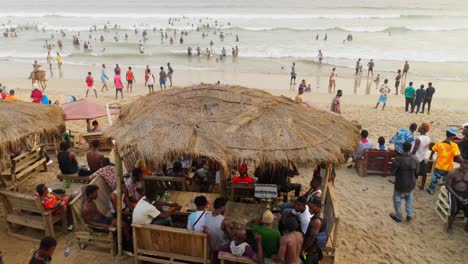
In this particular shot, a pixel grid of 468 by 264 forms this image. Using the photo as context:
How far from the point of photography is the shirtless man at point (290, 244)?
461 cm

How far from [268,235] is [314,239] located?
32.0 inches

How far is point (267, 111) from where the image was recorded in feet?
20.1

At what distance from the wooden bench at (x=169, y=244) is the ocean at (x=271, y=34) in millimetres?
22800

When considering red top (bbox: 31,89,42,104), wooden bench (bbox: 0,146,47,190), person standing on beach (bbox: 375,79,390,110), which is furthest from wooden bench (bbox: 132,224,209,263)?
person standing on beach (bbox: 375,79,390,110)

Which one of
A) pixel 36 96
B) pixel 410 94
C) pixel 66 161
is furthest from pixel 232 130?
pixel 410 94

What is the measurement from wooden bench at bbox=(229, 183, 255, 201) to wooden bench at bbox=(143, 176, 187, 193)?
1035 millimetres

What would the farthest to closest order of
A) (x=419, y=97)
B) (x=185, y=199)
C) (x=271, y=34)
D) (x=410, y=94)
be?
(x=271, y=34)
(x=410, y=94)
(x=419, y=97)
(x=185, y=199)

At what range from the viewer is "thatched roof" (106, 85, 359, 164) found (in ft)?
17.1

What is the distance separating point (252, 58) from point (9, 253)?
27861mm

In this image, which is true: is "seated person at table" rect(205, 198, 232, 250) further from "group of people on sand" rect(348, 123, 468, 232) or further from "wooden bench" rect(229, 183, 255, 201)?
"group of people on sand" rect(348, 123, 468, 232)

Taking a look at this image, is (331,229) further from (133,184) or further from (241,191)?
(133,184)

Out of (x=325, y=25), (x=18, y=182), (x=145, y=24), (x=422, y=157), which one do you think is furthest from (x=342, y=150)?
(x=145, y=24)

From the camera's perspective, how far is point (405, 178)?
23.1 feet

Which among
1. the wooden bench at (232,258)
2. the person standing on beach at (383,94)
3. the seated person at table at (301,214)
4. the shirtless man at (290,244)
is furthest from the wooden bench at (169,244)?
the person standing on beach at (383,94)
